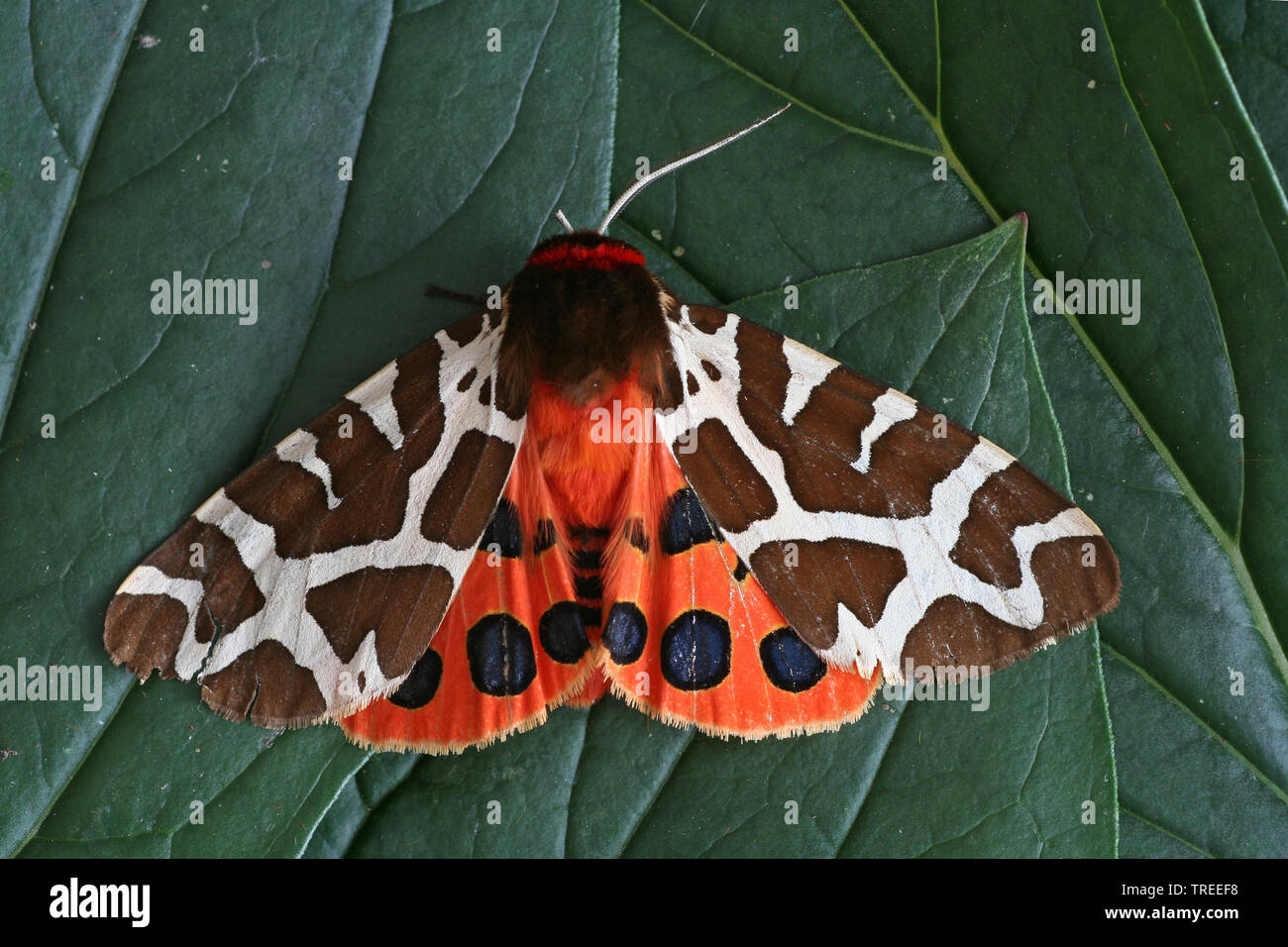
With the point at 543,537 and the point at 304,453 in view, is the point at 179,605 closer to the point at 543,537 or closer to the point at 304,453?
the point at 304,453

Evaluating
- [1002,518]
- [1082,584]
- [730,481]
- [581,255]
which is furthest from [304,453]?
[1082,584]

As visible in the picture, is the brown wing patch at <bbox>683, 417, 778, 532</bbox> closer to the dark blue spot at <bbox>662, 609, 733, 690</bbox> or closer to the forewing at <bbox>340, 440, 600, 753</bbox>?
the dark blue spot at <bbox>662, 609, 733, 690</bbox>

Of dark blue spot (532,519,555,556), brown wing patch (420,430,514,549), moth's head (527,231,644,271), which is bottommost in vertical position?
dark blue spot (532,519,555,556)

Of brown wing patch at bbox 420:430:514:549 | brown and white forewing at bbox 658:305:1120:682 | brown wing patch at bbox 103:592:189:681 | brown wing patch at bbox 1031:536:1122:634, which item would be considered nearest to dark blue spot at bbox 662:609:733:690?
brown and white forewing at bbox 658:305:1120:682

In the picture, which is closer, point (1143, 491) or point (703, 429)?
point (703, 429)
